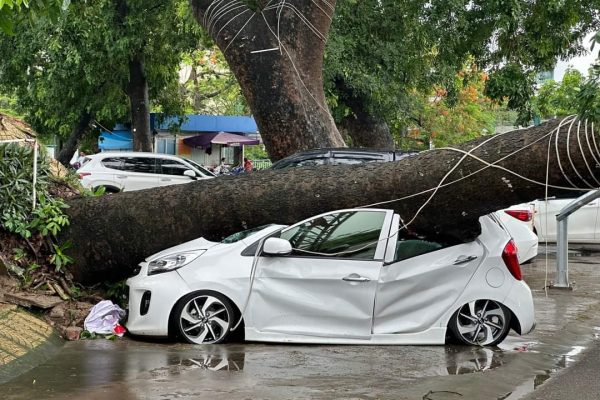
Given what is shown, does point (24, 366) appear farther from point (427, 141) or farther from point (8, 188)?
point (427, 141)

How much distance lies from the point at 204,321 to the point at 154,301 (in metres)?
0.52

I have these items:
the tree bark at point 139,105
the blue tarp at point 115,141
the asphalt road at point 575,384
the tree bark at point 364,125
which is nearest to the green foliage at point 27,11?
the asphalt road at point 575,384

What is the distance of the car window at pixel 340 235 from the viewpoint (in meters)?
7.80

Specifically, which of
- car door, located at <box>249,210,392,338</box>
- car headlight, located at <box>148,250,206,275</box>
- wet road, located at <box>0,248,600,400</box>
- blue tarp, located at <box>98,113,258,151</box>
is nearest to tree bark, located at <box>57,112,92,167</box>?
blue tarp, located at <box>98,113,258,151</box>

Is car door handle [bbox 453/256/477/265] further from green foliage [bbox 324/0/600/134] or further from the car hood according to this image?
green foliage [bbox 324/0/600/134]

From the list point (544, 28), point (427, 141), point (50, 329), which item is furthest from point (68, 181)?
point (427, 141)

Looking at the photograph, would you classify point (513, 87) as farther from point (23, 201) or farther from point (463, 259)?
point (23, 201)

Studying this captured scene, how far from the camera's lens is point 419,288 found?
7.77 meters

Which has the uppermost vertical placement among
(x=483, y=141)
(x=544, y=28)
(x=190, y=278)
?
(x=544, y=28)

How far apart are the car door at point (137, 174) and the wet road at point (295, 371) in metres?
12.8

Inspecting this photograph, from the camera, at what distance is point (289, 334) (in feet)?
25.1

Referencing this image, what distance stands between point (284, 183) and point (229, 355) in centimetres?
216

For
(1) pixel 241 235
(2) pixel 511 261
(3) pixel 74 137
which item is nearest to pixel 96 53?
(3) pixel 74 137

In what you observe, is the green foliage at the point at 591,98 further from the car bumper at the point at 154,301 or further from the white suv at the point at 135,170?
the white suv at the point at 135,170
